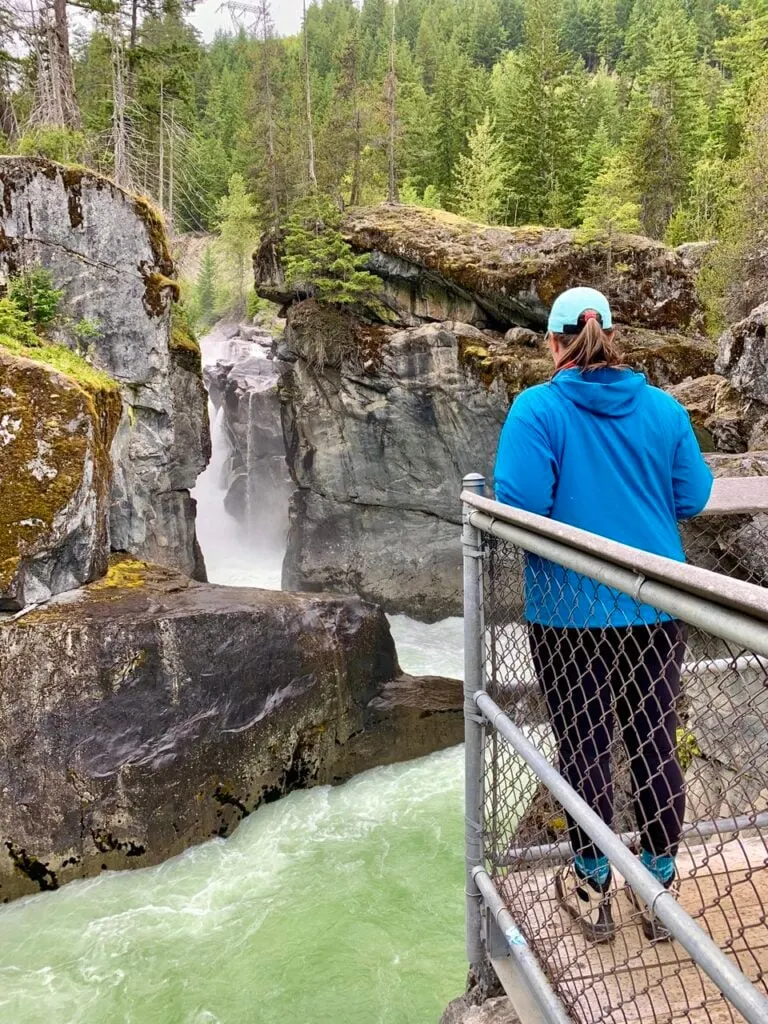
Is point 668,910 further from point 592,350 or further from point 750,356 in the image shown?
point 750,356

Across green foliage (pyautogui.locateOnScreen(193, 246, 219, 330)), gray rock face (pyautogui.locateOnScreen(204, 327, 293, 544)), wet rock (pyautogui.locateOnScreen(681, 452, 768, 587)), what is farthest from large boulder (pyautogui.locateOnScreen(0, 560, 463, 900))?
green foliage (pyautogui.locateOnScreen(193, 246, 219, 330))

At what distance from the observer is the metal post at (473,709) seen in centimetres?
248

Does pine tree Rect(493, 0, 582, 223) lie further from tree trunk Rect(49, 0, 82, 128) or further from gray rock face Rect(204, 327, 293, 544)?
tree trunk Rect(49, 0, 82, 128)

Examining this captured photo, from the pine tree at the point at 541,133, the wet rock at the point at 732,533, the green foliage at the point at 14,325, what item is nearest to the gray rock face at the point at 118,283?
the green foliage at the point at 14,325

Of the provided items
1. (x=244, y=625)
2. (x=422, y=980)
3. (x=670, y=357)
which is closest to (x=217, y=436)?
(x=670, y=357)

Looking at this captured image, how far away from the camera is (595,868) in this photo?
2.29m

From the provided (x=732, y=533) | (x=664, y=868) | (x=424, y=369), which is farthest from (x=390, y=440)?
(x=664, y=868)

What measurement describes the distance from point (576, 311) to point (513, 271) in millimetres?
14702

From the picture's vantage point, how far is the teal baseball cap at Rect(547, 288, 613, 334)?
238 cm

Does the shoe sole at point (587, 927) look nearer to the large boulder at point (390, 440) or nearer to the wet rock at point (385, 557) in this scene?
the large boulder at point (390, 440)

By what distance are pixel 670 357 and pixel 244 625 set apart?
11.1m

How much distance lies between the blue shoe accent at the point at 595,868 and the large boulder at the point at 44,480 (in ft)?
22.4

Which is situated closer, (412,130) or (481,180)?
(481,180)

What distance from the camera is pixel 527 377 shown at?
15.4 m
